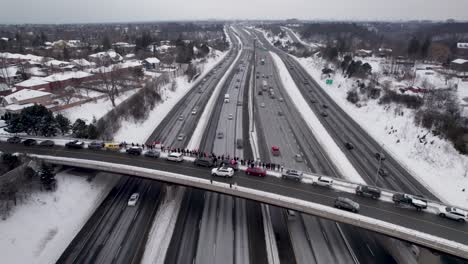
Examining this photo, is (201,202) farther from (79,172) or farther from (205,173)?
(79,172)

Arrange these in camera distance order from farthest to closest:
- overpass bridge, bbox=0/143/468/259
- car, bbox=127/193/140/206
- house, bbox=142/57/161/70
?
house, bbox=142/57/161/70 < car, bbox=127/193/140/206 < overpass bridge, bbox=0/143/468/259

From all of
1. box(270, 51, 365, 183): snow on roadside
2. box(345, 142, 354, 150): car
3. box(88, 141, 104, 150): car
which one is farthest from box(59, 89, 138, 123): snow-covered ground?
box(345, 142, 354, 150): car

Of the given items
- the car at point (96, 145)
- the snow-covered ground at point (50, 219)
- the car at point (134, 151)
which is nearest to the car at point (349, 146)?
the car at point (134, 151)

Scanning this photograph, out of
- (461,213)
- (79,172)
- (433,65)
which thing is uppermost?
(433,65)

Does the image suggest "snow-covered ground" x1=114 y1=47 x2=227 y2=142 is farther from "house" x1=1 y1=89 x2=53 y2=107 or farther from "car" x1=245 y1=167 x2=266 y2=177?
"car" x1=245 y1=167 x2=266 y2=177

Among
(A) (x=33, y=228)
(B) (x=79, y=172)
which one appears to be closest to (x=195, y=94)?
(B) (x=79, y=172)
